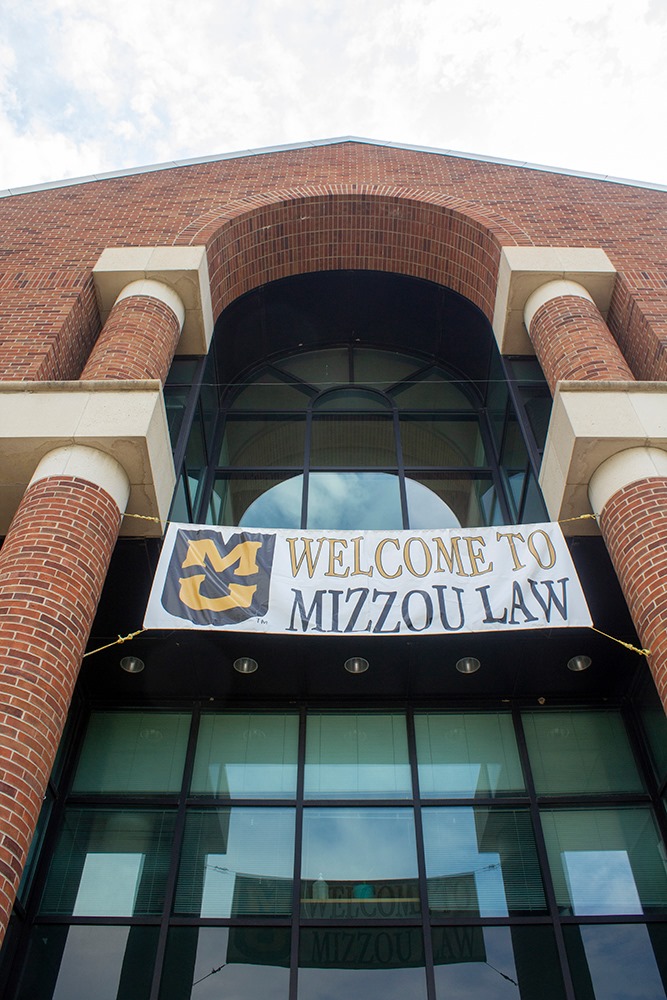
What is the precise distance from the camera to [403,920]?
25.5ft

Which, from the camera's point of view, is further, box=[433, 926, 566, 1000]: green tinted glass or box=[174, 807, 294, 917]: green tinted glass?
box=[174, 807, 294, 917]: green tinted glass

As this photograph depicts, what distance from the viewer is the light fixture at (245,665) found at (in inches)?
363

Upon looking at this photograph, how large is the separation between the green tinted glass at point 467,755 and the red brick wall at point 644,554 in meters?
2.65

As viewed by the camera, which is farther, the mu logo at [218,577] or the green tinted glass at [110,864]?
the green tinted glass at [110,864]

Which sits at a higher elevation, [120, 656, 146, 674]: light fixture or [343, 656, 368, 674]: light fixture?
[120, 656, 146, 674]: light fixture

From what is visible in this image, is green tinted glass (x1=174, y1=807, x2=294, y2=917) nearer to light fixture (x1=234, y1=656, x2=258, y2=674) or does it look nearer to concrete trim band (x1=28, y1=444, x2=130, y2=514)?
light fixture (x1=234, y1=656, x2=258, y2=674)

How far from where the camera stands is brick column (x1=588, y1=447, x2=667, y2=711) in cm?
688

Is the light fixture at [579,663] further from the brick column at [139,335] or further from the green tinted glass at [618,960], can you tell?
the brick column at [139,335]

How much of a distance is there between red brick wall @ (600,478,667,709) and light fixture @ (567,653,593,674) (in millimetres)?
1855

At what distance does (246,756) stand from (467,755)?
241 centimetres

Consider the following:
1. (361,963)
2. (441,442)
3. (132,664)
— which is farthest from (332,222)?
(361,963)

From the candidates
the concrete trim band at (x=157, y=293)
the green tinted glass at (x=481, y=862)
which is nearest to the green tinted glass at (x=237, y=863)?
the green tinted glass at (x=481, y=862)

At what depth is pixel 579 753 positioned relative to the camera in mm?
9219

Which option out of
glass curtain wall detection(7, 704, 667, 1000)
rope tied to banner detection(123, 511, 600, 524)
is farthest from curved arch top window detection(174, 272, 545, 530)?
glass curtain wall detection(7, 704, 667, 1000)
